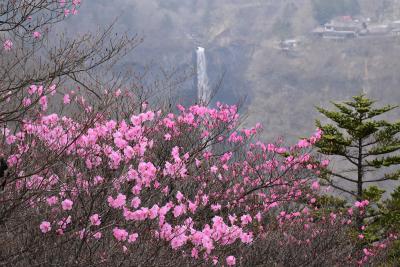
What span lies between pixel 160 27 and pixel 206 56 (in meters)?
12.6

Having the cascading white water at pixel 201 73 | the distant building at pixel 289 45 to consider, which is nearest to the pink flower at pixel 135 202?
the cascading white water at pixel 201 73

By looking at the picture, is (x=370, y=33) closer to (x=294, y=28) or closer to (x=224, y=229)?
(x=294, y=28)

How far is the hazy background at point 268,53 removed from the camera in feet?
313

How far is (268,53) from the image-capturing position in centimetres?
11019

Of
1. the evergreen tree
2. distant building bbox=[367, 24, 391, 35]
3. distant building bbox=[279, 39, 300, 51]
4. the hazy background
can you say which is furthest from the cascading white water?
the evergreen tree

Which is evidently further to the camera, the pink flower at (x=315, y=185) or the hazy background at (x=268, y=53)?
the hazy background at (x=268, y=53)

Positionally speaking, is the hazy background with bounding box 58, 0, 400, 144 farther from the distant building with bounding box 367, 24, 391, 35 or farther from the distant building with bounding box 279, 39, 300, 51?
the distant building with bounding box 367, 24, 391, 35

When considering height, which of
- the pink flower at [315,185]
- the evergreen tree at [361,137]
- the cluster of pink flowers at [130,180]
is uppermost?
the cluster of pink flowers at [130,180]

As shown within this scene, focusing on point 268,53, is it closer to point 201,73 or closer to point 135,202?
point 201,73

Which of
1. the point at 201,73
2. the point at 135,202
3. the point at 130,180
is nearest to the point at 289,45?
the point at 201,73

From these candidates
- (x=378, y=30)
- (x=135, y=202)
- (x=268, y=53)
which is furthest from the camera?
(x=268, y=53)

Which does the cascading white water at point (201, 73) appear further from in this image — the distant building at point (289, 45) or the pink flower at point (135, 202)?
the pink flower at point (135, 202)

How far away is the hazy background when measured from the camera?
9531 centimetres

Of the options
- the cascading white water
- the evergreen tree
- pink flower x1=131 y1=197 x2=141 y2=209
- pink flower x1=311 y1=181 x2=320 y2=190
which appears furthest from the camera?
the cascading white water
